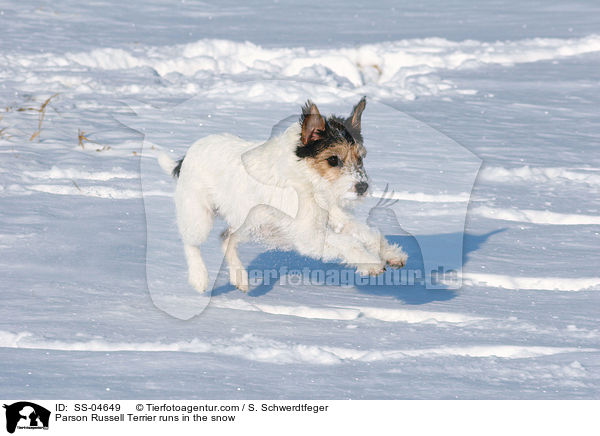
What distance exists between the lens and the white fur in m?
4.75

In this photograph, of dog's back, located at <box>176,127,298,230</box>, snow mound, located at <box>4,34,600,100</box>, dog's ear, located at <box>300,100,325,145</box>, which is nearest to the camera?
dog's ear, located at <box>300,100,325,145</box>

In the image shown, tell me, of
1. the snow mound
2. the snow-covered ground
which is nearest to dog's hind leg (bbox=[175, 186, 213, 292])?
the snow-covered ground

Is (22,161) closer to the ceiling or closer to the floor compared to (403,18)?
closer to the floor

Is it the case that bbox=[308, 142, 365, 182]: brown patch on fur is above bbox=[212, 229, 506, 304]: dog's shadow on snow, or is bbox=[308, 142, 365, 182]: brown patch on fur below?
above

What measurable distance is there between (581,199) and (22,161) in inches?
200

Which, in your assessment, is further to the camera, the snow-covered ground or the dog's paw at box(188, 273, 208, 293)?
the dog's paw at box(188, 273, 208, 293)

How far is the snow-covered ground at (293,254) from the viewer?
13.0ft

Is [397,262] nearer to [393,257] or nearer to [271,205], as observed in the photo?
[393,257]

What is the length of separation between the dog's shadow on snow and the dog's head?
907 mm

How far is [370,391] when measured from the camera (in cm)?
367

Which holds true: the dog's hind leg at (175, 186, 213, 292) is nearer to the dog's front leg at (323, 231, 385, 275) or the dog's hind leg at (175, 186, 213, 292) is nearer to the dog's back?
the dog's back

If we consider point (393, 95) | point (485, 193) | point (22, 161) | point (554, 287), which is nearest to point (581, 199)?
point (485, 193)

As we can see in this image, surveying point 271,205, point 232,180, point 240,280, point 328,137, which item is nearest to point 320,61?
point 240,280
